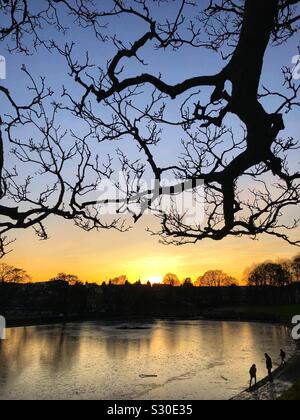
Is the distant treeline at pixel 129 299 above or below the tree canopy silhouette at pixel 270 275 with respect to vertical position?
below

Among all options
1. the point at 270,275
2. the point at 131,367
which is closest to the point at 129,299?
the point at 270,275

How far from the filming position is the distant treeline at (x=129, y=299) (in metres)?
106

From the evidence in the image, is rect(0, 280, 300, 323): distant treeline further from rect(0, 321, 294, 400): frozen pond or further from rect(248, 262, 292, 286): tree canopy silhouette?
rect(0, 321, 294, 400): frozen pond

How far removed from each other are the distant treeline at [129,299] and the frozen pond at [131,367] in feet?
178

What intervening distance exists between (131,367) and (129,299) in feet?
298

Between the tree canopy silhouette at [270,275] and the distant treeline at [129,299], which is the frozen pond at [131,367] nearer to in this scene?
the distant treeline at [129,299]

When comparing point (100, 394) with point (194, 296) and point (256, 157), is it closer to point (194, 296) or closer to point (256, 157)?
point (256, 157)

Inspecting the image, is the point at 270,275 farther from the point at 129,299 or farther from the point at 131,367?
the point at 131,367

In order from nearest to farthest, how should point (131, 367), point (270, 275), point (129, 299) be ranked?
point (131, 367), point (129, 299), point (270, 275)

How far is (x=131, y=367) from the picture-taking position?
107ft

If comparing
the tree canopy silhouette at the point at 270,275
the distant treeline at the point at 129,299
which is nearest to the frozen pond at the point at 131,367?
the distant treeline at the point at 129,299

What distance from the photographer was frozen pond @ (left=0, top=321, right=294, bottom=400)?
23.7 meters

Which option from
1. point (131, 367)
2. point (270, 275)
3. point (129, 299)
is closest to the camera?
point (131, 367)
